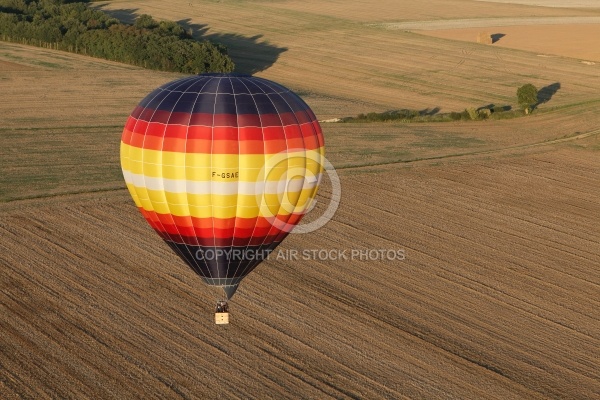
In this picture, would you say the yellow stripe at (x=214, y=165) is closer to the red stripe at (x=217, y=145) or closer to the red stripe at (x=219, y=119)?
the red stripe at (x=217, y=145)

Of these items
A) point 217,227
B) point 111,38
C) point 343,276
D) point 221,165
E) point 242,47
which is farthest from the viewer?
point 242,47

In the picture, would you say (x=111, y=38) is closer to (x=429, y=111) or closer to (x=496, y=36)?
(x=429, y=111)

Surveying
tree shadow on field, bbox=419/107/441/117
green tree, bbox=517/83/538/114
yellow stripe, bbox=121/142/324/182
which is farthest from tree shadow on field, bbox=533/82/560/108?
yellow stripe, bbox=121/142/324/182

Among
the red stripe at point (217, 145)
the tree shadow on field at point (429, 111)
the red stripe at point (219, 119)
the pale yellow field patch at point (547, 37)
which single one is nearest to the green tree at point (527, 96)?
the tree shadow on field at point (429, 111)

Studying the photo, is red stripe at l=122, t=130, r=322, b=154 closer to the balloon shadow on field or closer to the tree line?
the tree line

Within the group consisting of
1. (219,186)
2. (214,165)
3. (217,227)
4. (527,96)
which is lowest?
(527,96)

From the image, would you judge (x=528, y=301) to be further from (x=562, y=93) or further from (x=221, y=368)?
(x=562, y=93)

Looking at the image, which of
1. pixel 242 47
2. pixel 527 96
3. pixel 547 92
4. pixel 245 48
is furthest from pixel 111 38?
pixel 547 92
